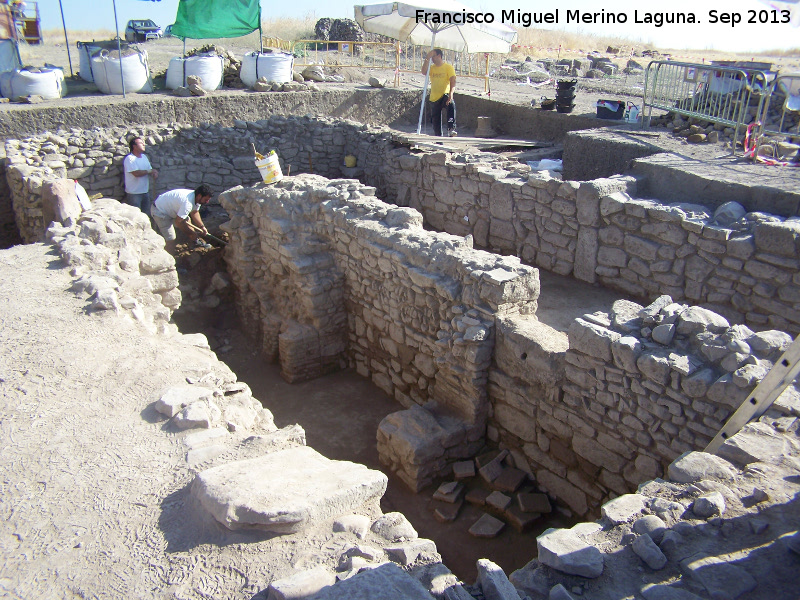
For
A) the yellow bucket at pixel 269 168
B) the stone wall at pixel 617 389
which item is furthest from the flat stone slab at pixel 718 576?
the yellow bucket at pixel 269 168

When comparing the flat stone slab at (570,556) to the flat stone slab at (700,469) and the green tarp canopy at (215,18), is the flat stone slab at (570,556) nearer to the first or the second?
the flat stone slab at (700,469)

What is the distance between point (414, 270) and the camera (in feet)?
19.4

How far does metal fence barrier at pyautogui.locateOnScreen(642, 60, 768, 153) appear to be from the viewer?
7.92m

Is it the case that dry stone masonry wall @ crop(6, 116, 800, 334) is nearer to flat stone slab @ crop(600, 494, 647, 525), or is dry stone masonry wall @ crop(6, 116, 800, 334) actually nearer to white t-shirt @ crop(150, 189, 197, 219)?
white t-shirt @ crop(150, 189, 197, 219)

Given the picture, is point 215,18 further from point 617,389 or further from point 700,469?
point 700,469

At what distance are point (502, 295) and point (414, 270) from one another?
3.43 ft

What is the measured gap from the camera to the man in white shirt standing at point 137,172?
31.4 ft

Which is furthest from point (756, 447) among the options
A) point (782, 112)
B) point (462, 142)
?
point (462, 142)

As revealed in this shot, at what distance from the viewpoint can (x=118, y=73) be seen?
1179 cm

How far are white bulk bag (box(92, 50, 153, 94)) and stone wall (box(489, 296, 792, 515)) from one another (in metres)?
9.92

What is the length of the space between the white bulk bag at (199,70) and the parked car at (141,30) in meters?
14.0

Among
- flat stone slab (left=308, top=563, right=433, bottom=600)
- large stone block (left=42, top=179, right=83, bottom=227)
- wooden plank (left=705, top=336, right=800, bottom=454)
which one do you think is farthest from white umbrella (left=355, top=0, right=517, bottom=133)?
flat stone slab (left=308, top=563, right=433, bottom=600)

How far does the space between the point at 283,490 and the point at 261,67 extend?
11.4 metres

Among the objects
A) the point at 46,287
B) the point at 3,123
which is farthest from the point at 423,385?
the point at 3,123
